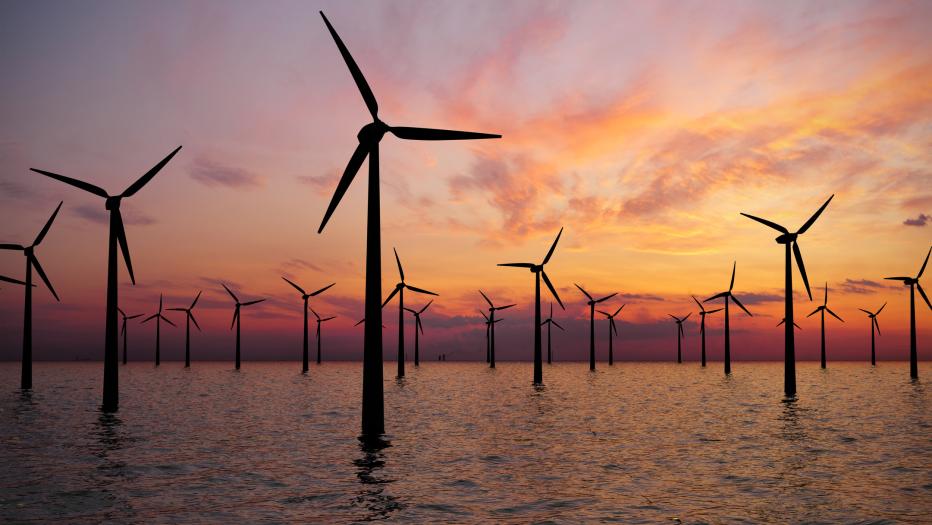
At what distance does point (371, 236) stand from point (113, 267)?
27.8 meters

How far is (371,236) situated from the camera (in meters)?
37.9

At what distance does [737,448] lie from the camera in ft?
117

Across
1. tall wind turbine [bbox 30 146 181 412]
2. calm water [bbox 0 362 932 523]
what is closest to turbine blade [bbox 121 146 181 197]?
tall wind turbine [bbox 30 146 181 412]

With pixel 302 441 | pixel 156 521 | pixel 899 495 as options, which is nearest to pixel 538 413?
pixel 302 441

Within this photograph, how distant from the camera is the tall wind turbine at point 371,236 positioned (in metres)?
37.5

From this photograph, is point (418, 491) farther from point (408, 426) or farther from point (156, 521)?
point (408, 426)

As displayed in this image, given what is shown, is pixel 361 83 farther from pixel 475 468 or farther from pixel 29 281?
pixel 29 281

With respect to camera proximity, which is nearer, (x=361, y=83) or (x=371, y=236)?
(x=371, y=236)

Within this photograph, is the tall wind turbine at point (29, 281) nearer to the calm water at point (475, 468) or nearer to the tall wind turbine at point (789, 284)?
the calm water at point (475, 468)

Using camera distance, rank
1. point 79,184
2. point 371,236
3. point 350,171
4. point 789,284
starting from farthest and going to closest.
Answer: point 789,284, point 79,184, point 350,171, point 371,236

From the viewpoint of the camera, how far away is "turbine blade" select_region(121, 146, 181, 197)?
60500mm

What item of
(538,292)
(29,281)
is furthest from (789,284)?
(29,281)

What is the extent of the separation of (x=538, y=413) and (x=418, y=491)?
32650 mm

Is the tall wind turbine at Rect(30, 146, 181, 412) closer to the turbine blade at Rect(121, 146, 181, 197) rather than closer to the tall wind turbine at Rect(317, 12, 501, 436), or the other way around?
the turbine blade at Rect(121, 146, 181, 197)
